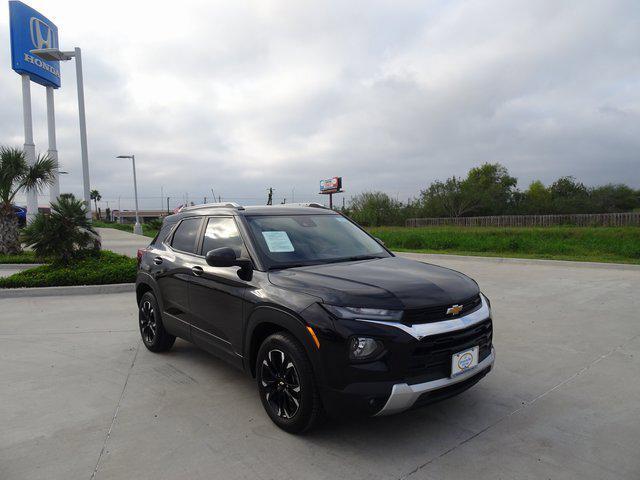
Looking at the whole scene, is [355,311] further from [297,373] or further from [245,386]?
[245,386]

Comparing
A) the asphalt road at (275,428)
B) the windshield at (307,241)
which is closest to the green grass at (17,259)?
the asphalt road at (275,428)

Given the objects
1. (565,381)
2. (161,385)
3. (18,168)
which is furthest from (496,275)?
(18,168)

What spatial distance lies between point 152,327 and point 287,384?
108 inches

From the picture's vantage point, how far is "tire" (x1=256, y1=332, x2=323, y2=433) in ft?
10.1

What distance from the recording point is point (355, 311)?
9.77 feet

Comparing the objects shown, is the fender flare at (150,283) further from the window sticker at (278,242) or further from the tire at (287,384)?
the tire at (287,384)

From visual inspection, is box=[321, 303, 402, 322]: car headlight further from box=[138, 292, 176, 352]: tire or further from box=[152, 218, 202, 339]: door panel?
box=[138, 292, 176, 352]: tire

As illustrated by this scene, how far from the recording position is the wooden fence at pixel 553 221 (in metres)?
30.7

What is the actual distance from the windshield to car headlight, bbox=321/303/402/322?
0.87 m

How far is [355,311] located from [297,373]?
0.63 meters

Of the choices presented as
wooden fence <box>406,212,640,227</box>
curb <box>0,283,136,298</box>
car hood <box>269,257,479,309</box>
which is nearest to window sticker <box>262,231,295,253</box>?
car hood <box>269,257,479,309</box>

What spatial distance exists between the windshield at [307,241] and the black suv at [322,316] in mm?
14

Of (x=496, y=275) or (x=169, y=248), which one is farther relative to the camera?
(x=496, y=275)

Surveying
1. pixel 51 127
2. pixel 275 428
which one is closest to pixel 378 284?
pixel 275 428
